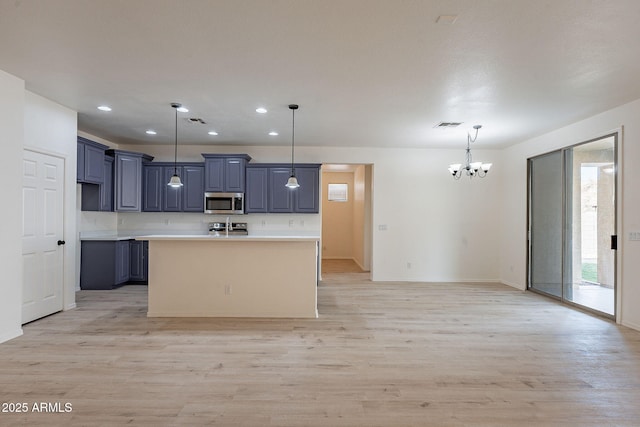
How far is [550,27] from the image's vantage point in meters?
2.32

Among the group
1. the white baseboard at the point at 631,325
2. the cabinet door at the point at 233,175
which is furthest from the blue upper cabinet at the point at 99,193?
the white baseboard at the point at 631,325

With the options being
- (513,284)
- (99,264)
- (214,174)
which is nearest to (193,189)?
(214,174)

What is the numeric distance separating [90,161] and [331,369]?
199 inches

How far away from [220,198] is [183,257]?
2245mm

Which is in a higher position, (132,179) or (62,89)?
(62,89)

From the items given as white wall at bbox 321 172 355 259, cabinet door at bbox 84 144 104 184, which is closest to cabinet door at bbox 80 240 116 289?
cabinet door at bbox 84 144 104 184

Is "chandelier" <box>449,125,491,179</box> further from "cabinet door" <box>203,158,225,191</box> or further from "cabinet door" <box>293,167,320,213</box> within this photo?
"cabinet door" <box>203,158,225,191</box>

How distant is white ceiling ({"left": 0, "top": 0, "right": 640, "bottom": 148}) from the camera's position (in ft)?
7.17

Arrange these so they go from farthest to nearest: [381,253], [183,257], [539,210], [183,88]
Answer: [381,253] < [539,210] < [183,257] < [183,88]

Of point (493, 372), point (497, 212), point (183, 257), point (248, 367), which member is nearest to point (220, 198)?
point (183, 257)

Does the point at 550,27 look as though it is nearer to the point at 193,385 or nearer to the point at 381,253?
the point at 193,385

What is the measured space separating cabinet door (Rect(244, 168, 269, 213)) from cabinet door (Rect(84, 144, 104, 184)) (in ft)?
8.05

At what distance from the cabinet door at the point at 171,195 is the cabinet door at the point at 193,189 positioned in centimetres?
8

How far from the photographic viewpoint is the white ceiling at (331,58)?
7.17ft
